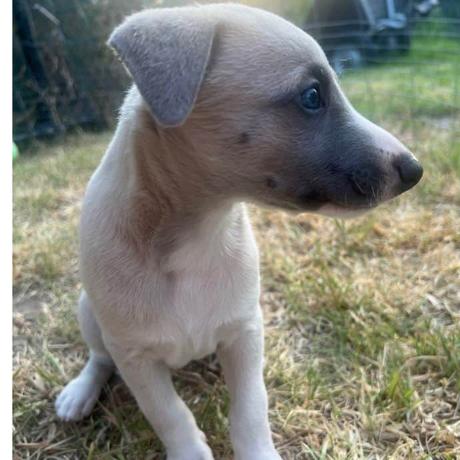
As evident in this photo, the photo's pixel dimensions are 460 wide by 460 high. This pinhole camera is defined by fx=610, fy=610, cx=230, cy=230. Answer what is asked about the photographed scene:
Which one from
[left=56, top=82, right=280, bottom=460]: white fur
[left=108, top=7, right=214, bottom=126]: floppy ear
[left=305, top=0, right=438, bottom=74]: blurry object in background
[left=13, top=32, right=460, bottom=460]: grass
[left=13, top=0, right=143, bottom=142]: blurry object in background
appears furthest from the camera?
[left=13, top=0, right=143, bottom=142]: blurry object in background

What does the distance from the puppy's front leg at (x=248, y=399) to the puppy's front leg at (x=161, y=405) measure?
12cm

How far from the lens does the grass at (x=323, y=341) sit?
198 centimetres

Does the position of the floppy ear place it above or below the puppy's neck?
above

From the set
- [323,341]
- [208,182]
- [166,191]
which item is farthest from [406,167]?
[323,341]

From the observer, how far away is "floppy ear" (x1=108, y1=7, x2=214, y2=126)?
4.57 feet

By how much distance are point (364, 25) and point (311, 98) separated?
229 inches

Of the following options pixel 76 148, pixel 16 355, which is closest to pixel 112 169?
pixel 16 355

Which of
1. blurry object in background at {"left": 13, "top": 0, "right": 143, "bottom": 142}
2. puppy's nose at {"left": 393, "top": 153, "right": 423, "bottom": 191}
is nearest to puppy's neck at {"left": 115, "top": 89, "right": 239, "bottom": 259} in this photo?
puppy's nose at {"left": 393, "top": 153, "right": 423, "bottom": 191}

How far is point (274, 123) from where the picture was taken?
153 centimetres

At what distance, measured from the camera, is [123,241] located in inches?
67.3

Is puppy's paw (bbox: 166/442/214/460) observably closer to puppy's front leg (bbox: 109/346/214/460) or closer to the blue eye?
puppy's front leg (bbox: 109/346/214/460)

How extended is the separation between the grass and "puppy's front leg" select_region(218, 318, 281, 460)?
153 millimetres

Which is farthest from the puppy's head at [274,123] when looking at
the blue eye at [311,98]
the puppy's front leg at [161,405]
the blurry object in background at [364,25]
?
the blurry object in background at [364,25]

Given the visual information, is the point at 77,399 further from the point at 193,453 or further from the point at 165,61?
the point at 165,61
